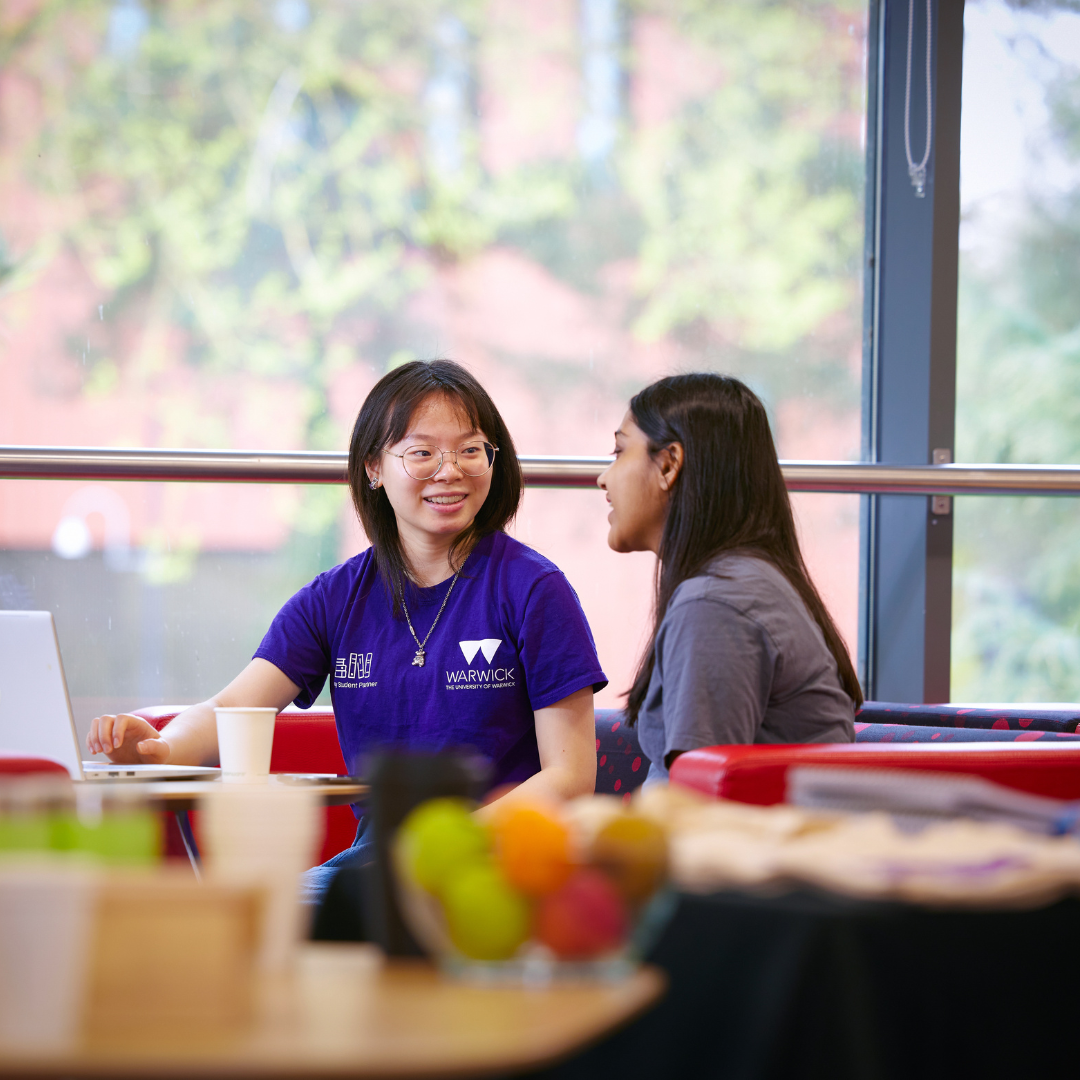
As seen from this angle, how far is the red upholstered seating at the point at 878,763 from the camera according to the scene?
57.2 inches

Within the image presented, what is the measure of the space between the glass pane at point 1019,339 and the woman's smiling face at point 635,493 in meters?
1.41

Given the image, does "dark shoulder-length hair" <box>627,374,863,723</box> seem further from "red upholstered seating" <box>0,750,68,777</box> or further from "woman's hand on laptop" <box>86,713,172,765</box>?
"red upholstered seating" <box>0,750,68,777</box>

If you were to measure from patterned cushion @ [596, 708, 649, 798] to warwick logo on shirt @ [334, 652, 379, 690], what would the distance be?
Result: 612mm

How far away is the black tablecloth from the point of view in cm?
75

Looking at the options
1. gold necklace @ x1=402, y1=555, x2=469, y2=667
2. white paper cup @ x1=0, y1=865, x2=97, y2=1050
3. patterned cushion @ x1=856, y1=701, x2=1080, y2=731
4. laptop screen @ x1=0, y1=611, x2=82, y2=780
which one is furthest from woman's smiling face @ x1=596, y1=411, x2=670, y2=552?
white paper cup @ x1=0, y1=865, x2=97, y2=1050

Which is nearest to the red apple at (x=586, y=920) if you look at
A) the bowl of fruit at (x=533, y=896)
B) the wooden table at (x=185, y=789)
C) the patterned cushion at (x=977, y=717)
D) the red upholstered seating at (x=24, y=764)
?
the bowl of fruit at (x=533, y=896)

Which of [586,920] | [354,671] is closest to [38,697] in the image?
[354,671]

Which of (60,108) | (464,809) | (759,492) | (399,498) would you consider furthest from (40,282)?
(464,809)

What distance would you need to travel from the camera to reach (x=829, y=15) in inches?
130

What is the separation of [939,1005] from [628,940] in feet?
0.80

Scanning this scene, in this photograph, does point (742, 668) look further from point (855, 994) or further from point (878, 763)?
point (855, 994)

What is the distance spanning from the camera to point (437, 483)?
2.14 metres

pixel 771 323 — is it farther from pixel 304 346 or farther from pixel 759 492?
pixel 759 492

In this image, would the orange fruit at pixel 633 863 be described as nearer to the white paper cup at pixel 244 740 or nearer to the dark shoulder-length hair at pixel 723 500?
the white paper cup at pixel 244 740
